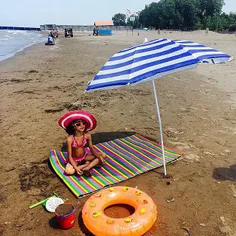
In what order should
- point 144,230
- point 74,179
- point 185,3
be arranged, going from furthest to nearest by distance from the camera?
point 185,3
point 74,179
point 144,230

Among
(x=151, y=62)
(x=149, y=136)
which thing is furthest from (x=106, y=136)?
(x=151, y=62)

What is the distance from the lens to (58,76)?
1240cm

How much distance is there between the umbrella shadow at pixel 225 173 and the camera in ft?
14.3

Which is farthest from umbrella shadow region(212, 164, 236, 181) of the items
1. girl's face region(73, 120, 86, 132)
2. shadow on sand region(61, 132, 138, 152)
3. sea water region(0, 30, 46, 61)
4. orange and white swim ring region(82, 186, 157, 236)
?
sea water region(0, 30, 46, 61)

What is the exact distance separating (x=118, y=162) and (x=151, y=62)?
1.99 meters

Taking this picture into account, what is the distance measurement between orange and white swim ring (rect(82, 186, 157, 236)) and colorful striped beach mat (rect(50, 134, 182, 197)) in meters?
0.44

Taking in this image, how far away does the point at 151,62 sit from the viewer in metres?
3.66

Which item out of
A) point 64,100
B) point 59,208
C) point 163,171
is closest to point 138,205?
point 59,208

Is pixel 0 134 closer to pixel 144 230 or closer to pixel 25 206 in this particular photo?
pixel 25 206

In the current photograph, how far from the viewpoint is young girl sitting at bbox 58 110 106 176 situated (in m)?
4.32

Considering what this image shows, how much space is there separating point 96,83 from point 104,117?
325 cm

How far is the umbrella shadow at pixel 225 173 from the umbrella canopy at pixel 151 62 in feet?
6.03

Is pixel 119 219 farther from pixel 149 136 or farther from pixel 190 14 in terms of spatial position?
pixel 190 14

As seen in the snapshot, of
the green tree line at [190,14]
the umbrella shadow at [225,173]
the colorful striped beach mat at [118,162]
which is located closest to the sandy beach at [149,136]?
the umbrella shadow at [225,173]
